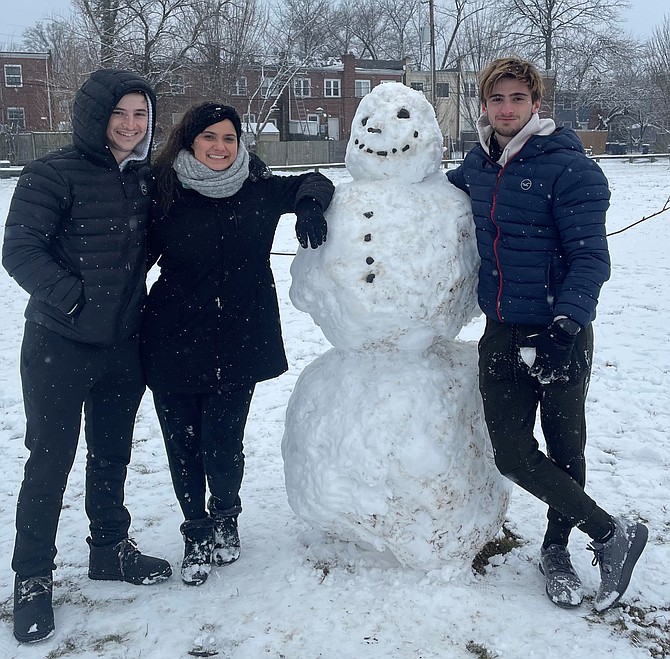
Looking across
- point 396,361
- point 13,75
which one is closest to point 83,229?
point 396,361

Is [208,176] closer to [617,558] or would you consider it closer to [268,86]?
[617,558]

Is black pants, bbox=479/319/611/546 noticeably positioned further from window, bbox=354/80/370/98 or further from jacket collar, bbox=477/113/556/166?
window, bbox=354/80/370/98

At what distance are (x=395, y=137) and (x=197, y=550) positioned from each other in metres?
1.83

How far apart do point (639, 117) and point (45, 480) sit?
3878cm

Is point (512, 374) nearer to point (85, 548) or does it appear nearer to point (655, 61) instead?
point (85, 548)

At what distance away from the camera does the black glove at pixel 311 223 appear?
2555 mm

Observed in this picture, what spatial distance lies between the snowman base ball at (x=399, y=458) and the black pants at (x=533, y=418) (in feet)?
0.53

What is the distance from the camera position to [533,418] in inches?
105

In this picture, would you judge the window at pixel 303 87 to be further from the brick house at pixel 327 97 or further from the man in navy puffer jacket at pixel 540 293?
the man in navy puffer jacket at pixel 540 293

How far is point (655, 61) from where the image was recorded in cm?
2933

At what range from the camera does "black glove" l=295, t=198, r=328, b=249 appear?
8.38ft

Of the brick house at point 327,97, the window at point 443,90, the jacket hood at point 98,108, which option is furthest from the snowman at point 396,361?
the brick house at point 327,97

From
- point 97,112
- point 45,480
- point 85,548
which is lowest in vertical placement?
point 85,548

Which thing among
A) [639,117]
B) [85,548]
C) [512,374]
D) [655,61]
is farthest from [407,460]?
[639,117]
